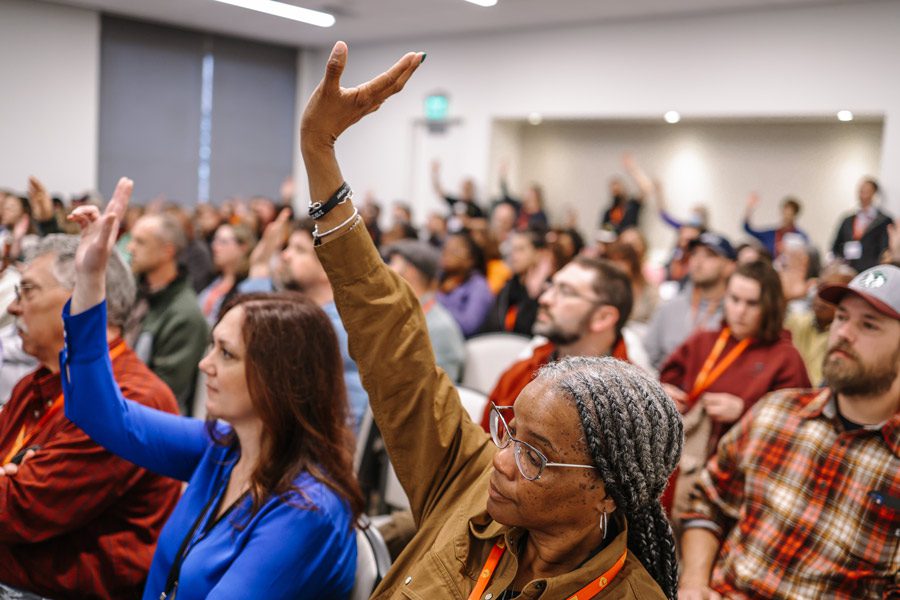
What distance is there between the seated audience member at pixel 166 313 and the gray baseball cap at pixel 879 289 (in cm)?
249

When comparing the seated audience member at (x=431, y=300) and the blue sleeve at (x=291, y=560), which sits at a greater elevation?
the seated audience member at (x=431, y=300)

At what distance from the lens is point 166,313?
3.43 meters

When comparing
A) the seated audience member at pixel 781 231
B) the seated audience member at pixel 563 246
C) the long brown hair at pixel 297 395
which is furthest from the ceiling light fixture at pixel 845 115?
the long brown hair at pixel 297 395

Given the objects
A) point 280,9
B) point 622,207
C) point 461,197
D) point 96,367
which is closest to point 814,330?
point 280,9

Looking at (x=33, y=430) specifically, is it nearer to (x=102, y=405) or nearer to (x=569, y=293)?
(x=102, y=405)

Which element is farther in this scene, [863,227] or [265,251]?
[863,227]

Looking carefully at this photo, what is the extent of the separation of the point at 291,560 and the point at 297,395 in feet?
1.11

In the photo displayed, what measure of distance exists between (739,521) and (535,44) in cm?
903

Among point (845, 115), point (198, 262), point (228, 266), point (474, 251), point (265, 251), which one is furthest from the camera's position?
point (845, 115)

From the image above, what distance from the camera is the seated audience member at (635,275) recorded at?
5.06 metres

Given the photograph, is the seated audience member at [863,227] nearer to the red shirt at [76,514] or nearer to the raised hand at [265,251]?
the raised hand at [265,251]

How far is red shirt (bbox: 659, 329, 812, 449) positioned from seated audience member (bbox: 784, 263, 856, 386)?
42cm

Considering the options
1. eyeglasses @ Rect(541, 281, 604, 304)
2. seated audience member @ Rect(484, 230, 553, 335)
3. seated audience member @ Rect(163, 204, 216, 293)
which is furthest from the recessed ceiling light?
eyeglasses @ Rect(541, 281, 604, 304)

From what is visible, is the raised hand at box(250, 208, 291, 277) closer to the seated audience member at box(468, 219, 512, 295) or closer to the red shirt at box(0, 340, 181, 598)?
the seated audience member at box(468, 219, 512, 295)
